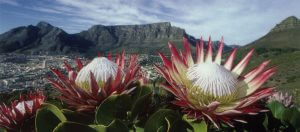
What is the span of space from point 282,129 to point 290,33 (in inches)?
6607

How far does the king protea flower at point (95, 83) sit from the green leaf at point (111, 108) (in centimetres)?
9

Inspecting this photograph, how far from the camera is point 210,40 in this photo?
1.90 metres

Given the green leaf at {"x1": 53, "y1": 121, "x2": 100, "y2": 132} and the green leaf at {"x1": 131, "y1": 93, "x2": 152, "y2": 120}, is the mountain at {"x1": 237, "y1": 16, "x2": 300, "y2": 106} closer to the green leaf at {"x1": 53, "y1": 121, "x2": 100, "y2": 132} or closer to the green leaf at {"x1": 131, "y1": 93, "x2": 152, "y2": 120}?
the green leaf at {"x1": 131, "y1": 93, "x2": 152, "y2": 120}

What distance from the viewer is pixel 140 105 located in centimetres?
150

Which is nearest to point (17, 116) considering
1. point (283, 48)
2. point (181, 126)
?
point (181, 126)

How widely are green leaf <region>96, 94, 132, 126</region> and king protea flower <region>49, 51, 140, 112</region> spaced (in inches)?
3.5

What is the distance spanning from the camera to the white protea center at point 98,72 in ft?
5.61

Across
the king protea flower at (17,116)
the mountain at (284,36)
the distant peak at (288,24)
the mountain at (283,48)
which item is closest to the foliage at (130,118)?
the king protea flower at (17,116)

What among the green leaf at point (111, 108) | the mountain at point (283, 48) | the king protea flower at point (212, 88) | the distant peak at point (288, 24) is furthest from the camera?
the distant peak at point (288, 24)

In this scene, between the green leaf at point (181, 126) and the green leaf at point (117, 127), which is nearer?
the green leaf at point (117, 127)

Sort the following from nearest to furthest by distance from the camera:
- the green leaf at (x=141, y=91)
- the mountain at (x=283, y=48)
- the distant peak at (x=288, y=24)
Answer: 1. the green leaf at (x=141, y=91)
2. the mountain at (x=283, y=48)
3. the distant peak at (x=288, y=24)

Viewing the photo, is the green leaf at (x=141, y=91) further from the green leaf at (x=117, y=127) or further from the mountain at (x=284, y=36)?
the mountain at (x=284, y=36)

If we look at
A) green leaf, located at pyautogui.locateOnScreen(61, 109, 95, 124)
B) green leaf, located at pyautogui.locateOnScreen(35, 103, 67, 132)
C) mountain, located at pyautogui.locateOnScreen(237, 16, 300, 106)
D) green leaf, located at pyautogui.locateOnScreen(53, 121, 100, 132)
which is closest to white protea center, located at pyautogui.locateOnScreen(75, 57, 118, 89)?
green leaf, located at pyautogui.locateOnScreen(61, 109, 95, 124)

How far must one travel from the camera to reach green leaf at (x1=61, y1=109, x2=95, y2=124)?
1432 millimetres
